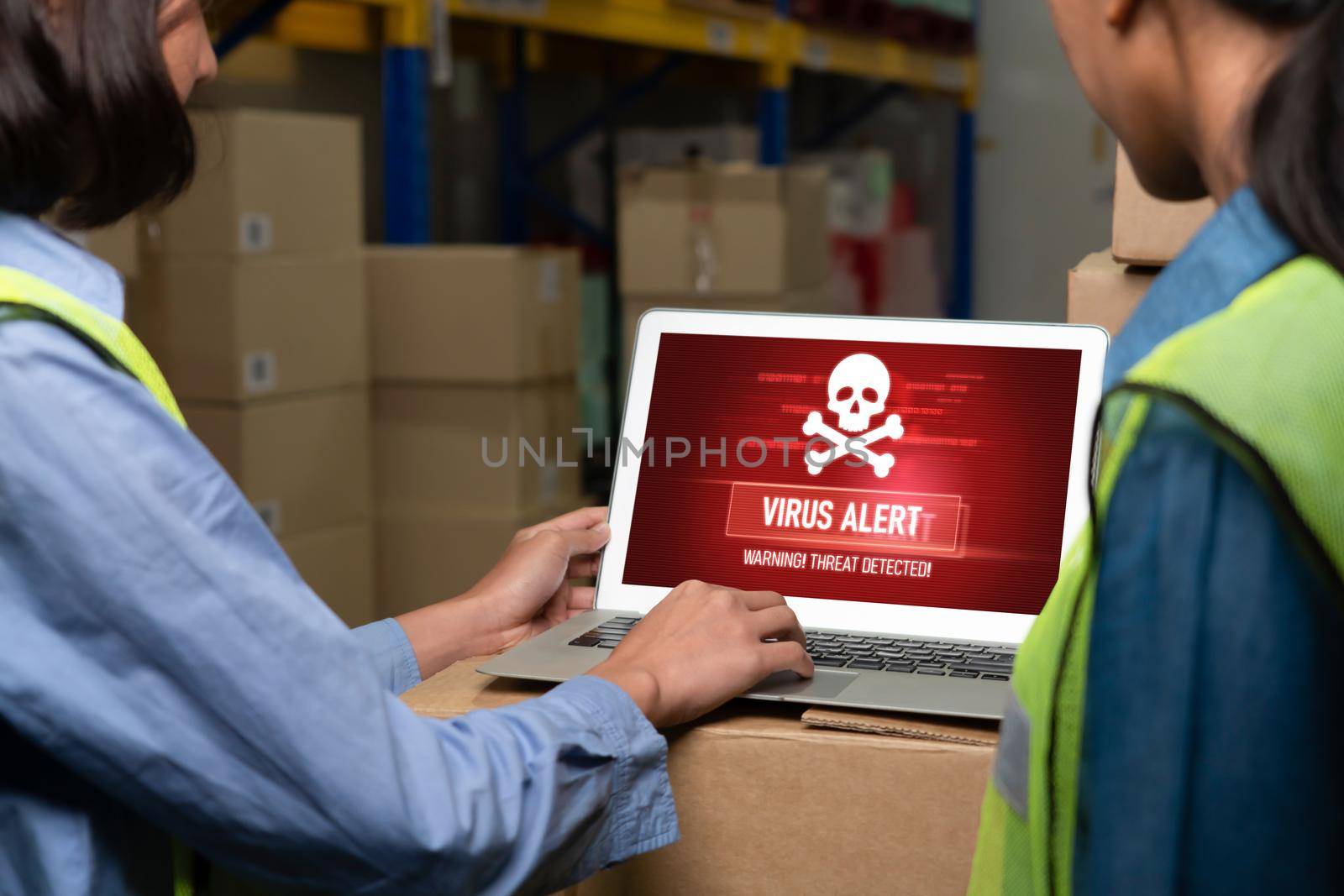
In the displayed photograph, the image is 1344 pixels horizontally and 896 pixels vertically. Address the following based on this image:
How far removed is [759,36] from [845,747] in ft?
9.74

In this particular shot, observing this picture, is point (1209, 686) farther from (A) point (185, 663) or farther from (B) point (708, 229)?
(B) point (708, 229)

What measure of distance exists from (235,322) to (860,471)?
1.48 m

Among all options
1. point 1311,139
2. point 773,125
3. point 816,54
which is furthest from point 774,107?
point 1311,139

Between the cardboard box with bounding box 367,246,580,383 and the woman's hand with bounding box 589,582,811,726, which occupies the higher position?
the cardboard box with bounding box 367,246,580,383

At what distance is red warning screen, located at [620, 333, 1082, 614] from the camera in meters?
0.86

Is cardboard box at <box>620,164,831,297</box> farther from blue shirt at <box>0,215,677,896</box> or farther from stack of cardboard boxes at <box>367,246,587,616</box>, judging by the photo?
blue shirt at <box>0,215,677,896</box>

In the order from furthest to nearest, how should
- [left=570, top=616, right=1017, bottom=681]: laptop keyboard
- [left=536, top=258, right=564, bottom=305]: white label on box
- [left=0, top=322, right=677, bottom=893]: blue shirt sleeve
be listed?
1. [left=536, top=258, right=564, bottom=305]: white label on box
2. [left=570, top=616, right=1017, bottom=681]: laptop keyboard
3. [left=0, top=322, right=677, bottom=893]: blue shirt sleeve

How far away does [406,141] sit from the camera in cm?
244

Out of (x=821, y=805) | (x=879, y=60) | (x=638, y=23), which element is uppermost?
(x=879, y=60)

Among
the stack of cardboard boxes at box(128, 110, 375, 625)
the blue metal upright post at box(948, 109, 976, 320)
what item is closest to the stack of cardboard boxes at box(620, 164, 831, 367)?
the stack of cardboard boxes at box(128, 110, 375, 625)

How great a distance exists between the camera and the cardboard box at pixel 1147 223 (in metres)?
0.91

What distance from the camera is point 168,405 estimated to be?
62 centimetres

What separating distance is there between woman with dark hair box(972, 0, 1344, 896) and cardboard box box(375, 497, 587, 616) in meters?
2.11

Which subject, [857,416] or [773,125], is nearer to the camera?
[857,416]
